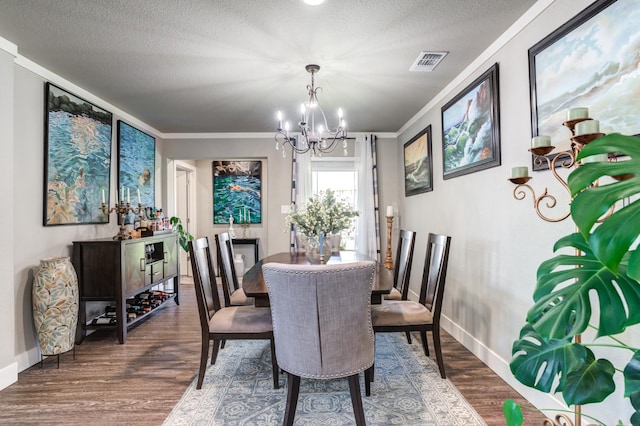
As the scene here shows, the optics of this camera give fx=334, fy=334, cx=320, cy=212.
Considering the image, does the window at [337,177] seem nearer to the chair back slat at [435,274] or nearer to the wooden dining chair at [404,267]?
the wooden dining chair at [404,267]

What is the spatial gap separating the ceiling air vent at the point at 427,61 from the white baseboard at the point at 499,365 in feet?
7.50

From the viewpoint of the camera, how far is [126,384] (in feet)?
7.73

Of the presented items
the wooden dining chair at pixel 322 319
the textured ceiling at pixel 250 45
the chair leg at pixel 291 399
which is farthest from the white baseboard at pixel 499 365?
the textured ceiling at pixel 250 45

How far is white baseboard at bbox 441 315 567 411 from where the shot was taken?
1.94 metres

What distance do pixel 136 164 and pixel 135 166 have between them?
0.13 feet

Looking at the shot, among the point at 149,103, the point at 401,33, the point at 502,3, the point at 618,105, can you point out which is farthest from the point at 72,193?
the point at 618,105

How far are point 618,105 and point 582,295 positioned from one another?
3.93 ft

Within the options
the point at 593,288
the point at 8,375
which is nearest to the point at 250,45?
the point at 593,288

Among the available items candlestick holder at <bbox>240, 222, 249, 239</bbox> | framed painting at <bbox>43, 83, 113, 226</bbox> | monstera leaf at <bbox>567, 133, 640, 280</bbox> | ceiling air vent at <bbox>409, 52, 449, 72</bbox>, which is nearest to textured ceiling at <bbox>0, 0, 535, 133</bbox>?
ceiling air vent at <bbox>409, 52, 449, 72</bbox>

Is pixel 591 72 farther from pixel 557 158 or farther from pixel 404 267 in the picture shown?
pixel 404 267

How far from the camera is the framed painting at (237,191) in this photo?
6172 millimetres

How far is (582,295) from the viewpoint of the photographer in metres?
0.80

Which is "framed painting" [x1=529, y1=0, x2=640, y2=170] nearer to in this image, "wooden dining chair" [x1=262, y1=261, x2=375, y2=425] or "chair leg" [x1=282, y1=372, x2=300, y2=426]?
"wooden dining chair" [x1=262, y1=261, x2=375, y2=425]

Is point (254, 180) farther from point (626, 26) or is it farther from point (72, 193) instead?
point (626, 26)
